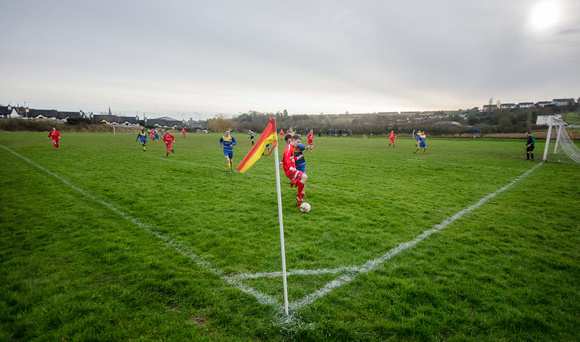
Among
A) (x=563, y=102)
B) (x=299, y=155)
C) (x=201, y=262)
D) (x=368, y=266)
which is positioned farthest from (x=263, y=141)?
(x=563, y=102)

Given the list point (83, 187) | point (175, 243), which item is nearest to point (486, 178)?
point (175, 243)

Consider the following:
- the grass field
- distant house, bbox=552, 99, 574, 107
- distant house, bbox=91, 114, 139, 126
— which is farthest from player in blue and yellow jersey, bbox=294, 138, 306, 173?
distant house, bbox=91, 114, 139, 126

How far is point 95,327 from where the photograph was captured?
2.92 meters

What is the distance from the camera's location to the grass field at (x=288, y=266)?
9.86 ft

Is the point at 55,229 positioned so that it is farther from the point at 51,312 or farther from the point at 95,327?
the point at 95,327

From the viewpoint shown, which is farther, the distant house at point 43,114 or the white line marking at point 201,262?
the distant house at point 43,114

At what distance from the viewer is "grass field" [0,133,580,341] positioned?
300 centimetres

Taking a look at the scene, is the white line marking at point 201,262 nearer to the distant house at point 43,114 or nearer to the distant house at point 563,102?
the distant house at point 563,102

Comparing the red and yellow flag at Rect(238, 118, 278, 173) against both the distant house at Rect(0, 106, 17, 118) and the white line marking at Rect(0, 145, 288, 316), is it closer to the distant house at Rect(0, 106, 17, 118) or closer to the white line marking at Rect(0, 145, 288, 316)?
the white line marking at Rect(0, 145, 288, 316)

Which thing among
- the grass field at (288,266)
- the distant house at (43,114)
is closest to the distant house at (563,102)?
the grass field at (288,266)

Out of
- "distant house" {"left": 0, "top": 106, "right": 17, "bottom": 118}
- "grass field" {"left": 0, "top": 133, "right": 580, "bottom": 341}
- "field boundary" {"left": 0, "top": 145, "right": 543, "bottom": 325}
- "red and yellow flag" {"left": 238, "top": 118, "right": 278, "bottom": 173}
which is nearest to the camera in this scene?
"grass field" {"left": 0, "top": 133, "right": 580, "bottom": 341}

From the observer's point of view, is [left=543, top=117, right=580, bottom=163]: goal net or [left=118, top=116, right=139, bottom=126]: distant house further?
[left=118, top=116, right=139, bottom=126]: distant house

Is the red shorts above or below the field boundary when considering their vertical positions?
above

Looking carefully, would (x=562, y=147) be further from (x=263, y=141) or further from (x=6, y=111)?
(x=6, y=111)
